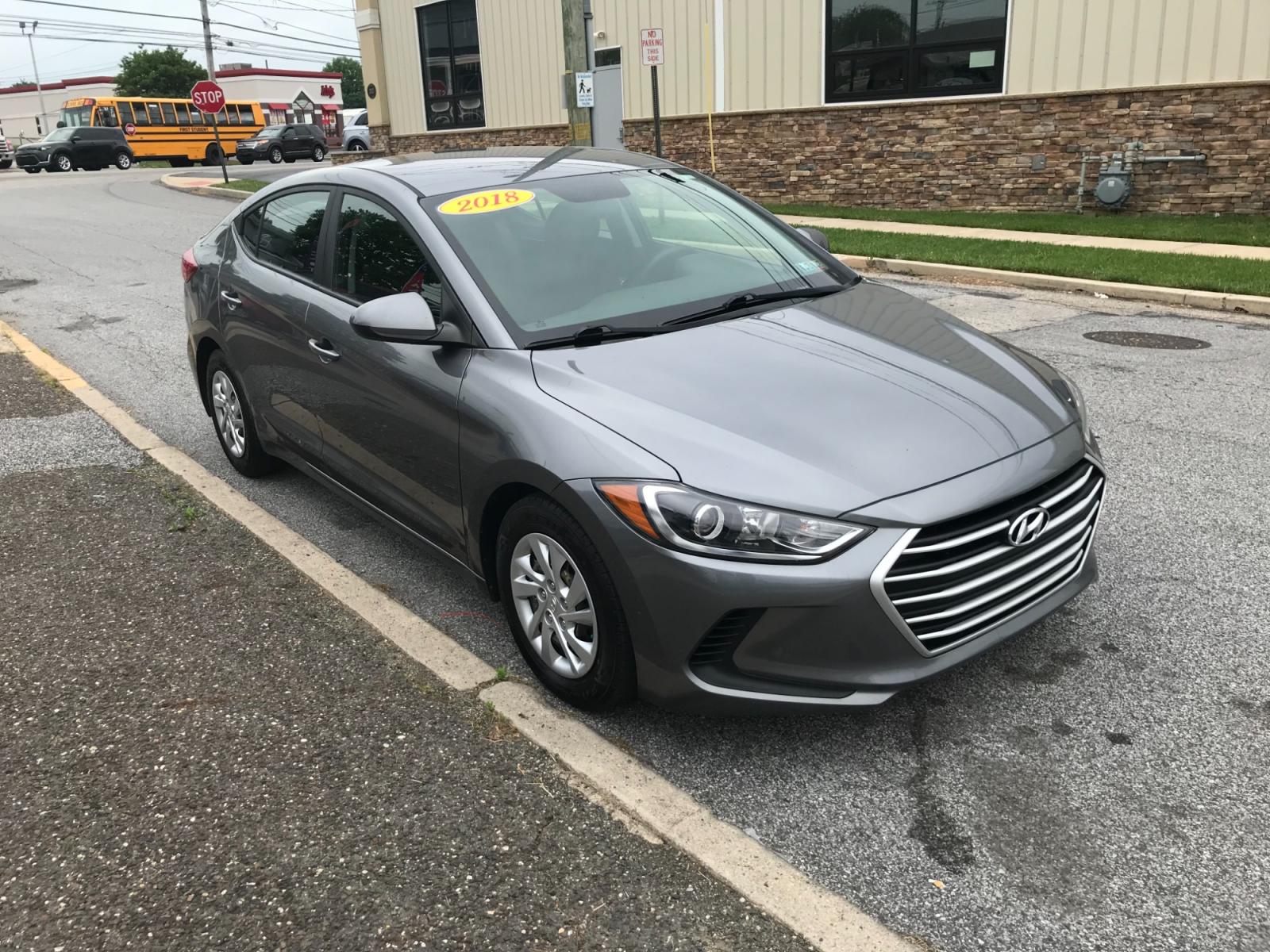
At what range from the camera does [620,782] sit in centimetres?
293

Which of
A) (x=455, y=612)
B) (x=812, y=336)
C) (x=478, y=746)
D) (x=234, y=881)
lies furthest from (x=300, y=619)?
(x=812, y=336)

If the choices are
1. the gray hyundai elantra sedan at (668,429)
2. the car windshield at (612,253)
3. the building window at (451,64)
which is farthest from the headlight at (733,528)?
the building window at (451,64)

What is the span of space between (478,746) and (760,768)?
0.83m

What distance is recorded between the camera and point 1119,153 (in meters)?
14.6

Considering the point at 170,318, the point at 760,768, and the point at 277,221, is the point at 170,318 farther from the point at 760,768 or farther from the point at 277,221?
the point at 760,768

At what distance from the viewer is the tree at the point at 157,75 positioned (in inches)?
3477

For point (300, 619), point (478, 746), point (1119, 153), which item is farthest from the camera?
point (1119, 153)

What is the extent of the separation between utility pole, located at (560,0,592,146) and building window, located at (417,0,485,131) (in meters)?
10.9

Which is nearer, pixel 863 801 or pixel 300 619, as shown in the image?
pixel 863 801

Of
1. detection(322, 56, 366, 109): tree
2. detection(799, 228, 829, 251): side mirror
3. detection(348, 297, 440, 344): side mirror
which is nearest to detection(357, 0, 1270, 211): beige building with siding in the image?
detection(799, 228, 829, 251): side mirror

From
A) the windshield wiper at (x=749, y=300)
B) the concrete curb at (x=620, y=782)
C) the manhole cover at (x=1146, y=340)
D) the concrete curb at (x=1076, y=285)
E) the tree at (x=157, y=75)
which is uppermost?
the tree at (x=157, y=75)

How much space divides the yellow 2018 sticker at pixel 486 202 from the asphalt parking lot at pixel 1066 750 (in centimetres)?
147

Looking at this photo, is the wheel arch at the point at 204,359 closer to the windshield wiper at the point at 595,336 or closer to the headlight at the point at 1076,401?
the windshield wiper at the point at 595,336

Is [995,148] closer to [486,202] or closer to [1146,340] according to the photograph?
[1146,340]
